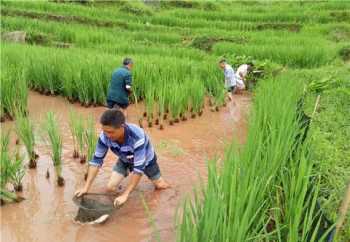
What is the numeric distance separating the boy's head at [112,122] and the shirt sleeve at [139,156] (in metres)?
0.25

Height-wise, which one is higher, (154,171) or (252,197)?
(252,197)

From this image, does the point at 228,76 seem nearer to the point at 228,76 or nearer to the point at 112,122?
the point at 228,76

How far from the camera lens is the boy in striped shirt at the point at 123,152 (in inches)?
132

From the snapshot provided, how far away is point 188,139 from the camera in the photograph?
5.88 m

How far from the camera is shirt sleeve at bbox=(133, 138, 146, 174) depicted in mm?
3605

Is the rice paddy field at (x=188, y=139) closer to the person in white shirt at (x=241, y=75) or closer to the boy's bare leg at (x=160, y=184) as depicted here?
the boy's bare leg at (x=160, y=184)

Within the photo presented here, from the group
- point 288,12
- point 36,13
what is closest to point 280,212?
point 36,13

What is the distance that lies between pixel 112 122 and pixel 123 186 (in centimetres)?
117

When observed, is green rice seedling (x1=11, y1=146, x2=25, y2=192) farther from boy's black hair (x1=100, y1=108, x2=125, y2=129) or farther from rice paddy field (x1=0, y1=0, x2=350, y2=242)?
boy's black hair (x1=100, y1=108, x2=125, y2=129)

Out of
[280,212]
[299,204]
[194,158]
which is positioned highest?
[299,204]

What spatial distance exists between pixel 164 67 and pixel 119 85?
68.9 inches

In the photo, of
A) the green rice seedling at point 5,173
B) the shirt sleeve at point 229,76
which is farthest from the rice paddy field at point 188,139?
the shirt sleeve at point 229,76

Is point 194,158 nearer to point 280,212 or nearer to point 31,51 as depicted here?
point 280,212

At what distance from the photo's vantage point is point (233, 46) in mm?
11805
